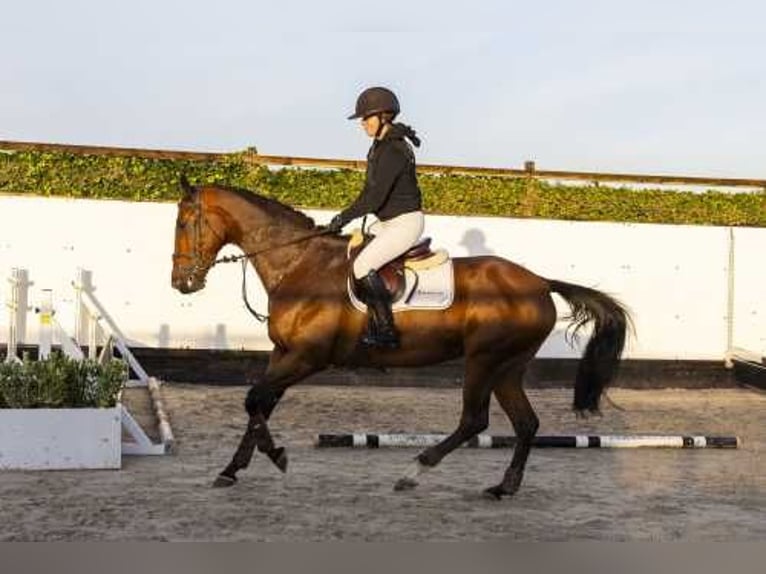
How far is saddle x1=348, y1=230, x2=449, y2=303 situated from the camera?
721 centimetres

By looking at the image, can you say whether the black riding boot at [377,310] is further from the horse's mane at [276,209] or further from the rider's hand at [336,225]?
the horse's mane at [276,209]

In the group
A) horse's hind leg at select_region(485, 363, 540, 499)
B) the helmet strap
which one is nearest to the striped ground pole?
horse's hind leg at select_region(485, 363, 540, 499)

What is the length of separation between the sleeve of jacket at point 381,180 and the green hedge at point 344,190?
8040 mm

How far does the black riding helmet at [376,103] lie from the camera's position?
7.19 meters

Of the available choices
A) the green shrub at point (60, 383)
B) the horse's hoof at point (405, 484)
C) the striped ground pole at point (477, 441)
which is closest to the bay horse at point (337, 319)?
the horse's hoof at point (405, 484)

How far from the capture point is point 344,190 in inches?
619

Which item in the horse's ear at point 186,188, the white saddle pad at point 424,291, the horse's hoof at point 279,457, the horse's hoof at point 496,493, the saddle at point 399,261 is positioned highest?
the horse's ear at point 186,188

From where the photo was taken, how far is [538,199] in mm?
16547

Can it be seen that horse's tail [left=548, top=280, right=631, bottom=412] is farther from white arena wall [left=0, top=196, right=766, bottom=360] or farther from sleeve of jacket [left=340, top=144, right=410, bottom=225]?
white arena wall [left=0, top=196, right=766, bottom=360]

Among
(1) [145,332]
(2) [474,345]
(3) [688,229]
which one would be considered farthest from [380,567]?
(3) [688,229]

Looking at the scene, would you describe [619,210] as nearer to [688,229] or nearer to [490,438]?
[688,229]

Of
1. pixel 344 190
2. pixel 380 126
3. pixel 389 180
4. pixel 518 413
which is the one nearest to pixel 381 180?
pixel 389 180

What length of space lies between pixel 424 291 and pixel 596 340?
5.09ft

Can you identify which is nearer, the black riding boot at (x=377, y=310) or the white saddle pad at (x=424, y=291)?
the black riding boot at (x=377, y=310)
